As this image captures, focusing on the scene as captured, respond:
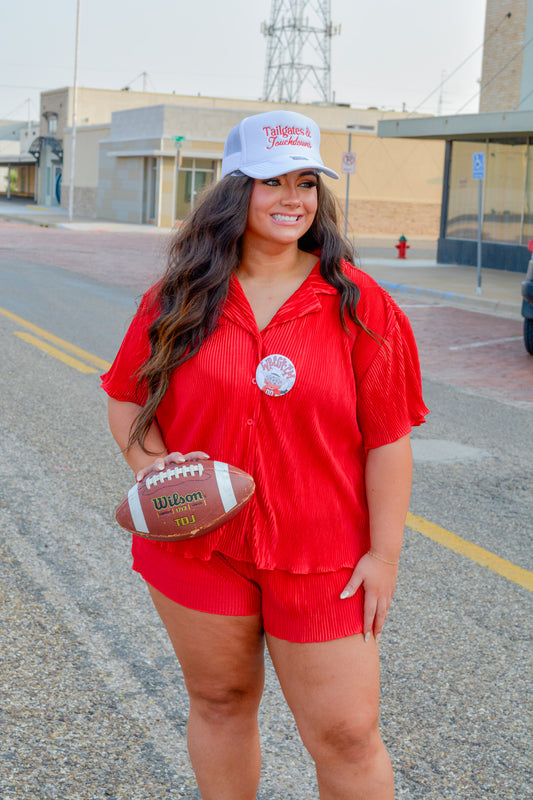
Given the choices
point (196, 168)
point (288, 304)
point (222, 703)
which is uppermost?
point (196, 168)

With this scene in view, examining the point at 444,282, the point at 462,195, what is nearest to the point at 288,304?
the point at 444,282

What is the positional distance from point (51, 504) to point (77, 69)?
140 ft

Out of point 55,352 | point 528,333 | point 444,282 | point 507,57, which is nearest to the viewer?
point 55,352

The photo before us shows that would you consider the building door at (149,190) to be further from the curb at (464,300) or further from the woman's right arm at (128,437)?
the woman's right arm at (128,437)

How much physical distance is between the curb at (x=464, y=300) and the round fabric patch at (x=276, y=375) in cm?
1401

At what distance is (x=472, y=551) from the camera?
487cm

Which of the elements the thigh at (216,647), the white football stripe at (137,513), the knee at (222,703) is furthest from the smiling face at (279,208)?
the knee at (222,703)

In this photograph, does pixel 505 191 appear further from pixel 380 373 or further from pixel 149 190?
pixel 149 190

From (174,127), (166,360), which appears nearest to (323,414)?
(166,360)

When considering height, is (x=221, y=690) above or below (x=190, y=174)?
below

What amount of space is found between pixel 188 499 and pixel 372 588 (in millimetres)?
461

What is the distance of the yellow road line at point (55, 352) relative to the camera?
29.7 ft

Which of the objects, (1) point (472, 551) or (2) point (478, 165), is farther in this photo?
(2) point (478, 165)

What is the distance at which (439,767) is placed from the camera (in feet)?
9.86
